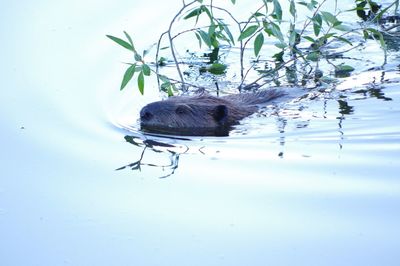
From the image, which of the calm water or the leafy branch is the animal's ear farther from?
the leafy branch

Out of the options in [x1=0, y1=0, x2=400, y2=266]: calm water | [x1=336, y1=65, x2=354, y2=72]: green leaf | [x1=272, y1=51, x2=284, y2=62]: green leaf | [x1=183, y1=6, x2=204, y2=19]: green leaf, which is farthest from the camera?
[x1=272, y1=51, x2=284, y2=62]: green leaf

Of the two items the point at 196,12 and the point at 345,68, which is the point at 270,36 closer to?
the point at 345,68

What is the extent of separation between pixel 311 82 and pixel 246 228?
10.9 feet

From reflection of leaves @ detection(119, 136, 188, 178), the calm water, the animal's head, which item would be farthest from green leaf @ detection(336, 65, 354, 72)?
reflection of leaves @ detection(119, 136, 188, 178)

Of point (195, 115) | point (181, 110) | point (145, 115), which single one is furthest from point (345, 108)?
point (145, 115)

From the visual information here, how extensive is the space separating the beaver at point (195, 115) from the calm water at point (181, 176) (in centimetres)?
13

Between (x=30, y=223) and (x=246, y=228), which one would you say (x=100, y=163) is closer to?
(x=30, y=223)

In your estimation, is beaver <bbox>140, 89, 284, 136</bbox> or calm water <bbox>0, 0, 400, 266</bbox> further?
beaver <bbox>140, 89, 284, 136</bbox>

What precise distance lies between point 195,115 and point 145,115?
0.43 metres

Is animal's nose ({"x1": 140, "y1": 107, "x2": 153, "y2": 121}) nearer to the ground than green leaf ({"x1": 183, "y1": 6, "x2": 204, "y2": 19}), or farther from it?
nearer to the ground

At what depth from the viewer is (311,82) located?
7.52 meters

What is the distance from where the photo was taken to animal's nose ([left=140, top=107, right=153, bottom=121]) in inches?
246

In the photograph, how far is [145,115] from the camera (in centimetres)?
626

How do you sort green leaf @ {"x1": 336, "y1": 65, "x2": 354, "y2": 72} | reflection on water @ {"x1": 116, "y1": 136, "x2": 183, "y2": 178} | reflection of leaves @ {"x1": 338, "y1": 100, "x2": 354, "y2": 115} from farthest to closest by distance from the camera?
green leaf @ {"x1": 336, "y1": 65, "x2": 354, "y2": 72} → reflection of leaves @ {"x1": 338, "y1": 100, "x2": 354, "y2": 115} → reflection on water @ {"x1": 116, "y1": 136, "x2": 183, "y2": 178}
